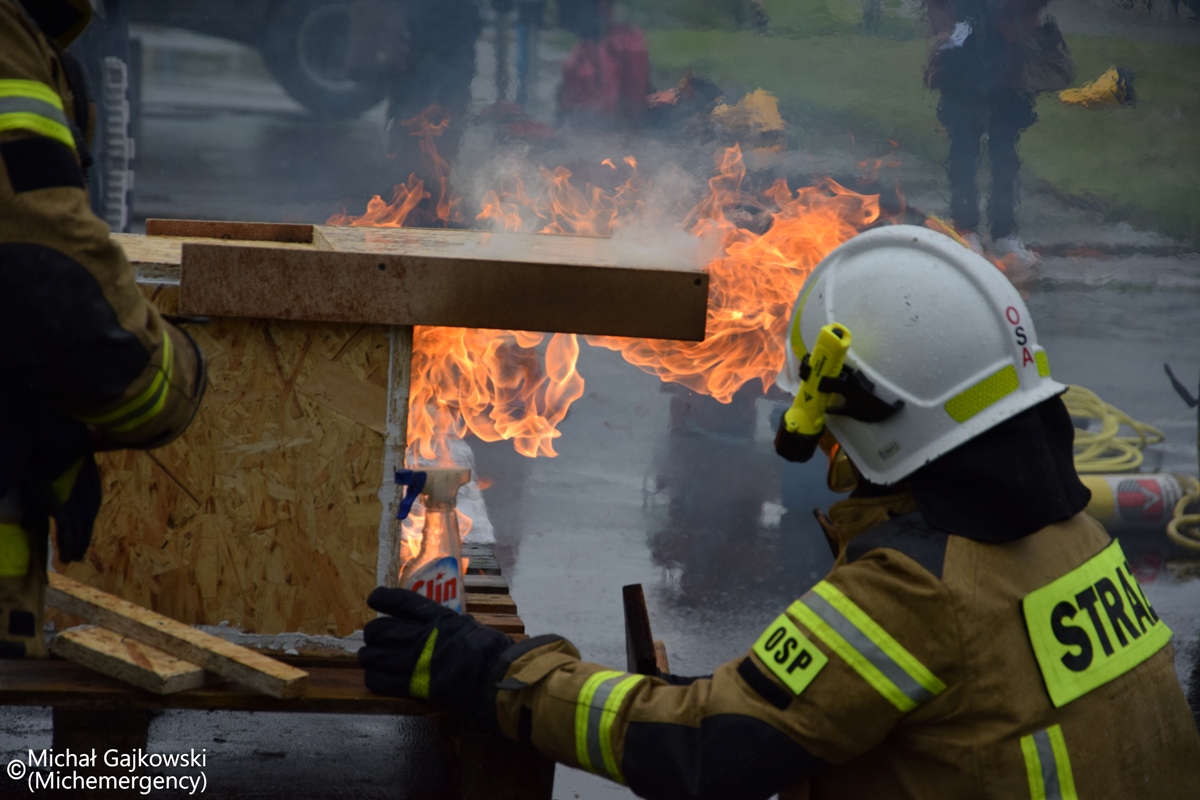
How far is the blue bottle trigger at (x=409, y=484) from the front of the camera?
2041mm

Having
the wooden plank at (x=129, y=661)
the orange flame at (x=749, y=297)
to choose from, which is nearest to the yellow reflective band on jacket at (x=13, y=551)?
the wooden plank at (x=129, y=661)

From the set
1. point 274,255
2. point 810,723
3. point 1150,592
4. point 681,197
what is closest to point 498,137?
point 681,197

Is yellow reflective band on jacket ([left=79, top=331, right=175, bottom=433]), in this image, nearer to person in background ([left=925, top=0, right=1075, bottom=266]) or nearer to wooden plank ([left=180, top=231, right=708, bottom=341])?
wooden plank ([left=180, top=231, right=708, bottom=341])

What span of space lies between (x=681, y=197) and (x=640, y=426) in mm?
3660

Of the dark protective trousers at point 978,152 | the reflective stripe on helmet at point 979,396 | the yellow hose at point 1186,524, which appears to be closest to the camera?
the reflective stripe on helmet at point 979,396

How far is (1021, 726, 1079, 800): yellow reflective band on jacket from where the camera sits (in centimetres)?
156

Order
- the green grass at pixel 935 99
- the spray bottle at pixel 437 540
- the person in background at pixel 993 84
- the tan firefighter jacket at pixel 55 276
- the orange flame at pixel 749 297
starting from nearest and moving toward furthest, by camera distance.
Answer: the tan firefighter jacket at pixel 55 276
the spray bottle at pixel 437 540
the orange flame at pixel 749 297
the person in background at pixel 993 84
the green grass at pixel 935 99

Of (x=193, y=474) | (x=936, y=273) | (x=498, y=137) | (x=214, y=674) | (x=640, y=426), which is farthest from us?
(x=498, y=137)

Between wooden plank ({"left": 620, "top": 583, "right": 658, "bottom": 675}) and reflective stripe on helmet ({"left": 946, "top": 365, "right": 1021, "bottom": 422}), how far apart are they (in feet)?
2.29

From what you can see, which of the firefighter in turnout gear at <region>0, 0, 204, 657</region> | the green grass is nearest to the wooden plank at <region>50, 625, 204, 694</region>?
the firefighter in turnout gear at <region>0, 0, 204, 657</region>

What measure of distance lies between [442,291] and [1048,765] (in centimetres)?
125

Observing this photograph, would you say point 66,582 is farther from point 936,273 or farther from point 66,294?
point 936,273

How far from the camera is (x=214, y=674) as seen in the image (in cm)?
190

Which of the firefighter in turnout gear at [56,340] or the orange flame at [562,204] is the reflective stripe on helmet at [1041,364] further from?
the orange flame at [562,204]
